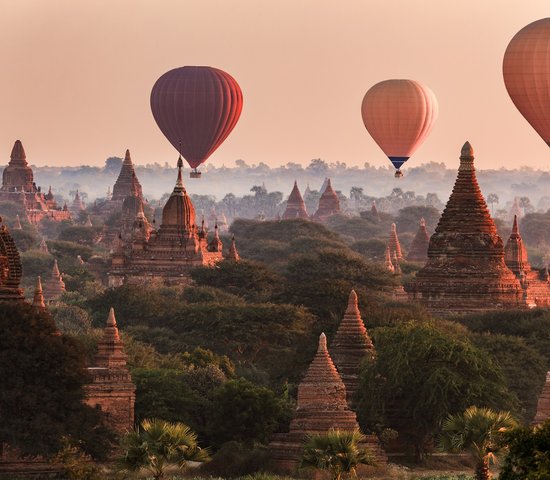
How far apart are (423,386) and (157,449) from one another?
11190 mm

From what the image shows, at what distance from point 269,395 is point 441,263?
2911 cm

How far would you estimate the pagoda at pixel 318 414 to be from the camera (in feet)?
180

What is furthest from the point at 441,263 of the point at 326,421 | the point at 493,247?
the point at 326,421

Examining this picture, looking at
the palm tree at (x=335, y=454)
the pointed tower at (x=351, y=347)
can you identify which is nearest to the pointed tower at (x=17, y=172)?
the pointed tower at (x=351, y=347)

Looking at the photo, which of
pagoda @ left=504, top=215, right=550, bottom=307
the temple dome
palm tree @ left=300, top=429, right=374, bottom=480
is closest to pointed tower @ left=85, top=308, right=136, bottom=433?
palm tree @ left=300, top=429, right=374, bottom=480

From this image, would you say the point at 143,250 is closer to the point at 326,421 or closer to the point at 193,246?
the point at 193,246

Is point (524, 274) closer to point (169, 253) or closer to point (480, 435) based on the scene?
point (169, 253)

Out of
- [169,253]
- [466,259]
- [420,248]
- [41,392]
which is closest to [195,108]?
[169,253]

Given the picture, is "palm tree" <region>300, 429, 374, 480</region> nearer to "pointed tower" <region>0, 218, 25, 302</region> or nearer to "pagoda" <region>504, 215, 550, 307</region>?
"pointed tower" <region>0, 218, 25, 302</region>

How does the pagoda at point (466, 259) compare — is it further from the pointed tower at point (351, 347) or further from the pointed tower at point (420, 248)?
the pointed tower at point (420, 248)

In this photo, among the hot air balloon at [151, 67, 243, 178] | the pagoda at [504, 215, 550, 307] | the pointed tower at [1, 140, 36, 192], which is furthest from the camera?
the pointed tower at [1, 140, 36, 192]

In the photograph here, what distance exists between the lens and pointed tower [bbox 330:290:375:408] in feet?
199

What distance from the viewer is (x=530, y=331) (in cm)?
7862

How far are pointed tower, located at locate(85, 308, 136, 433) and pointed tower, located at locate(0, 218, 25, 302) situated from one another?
2087 mm
